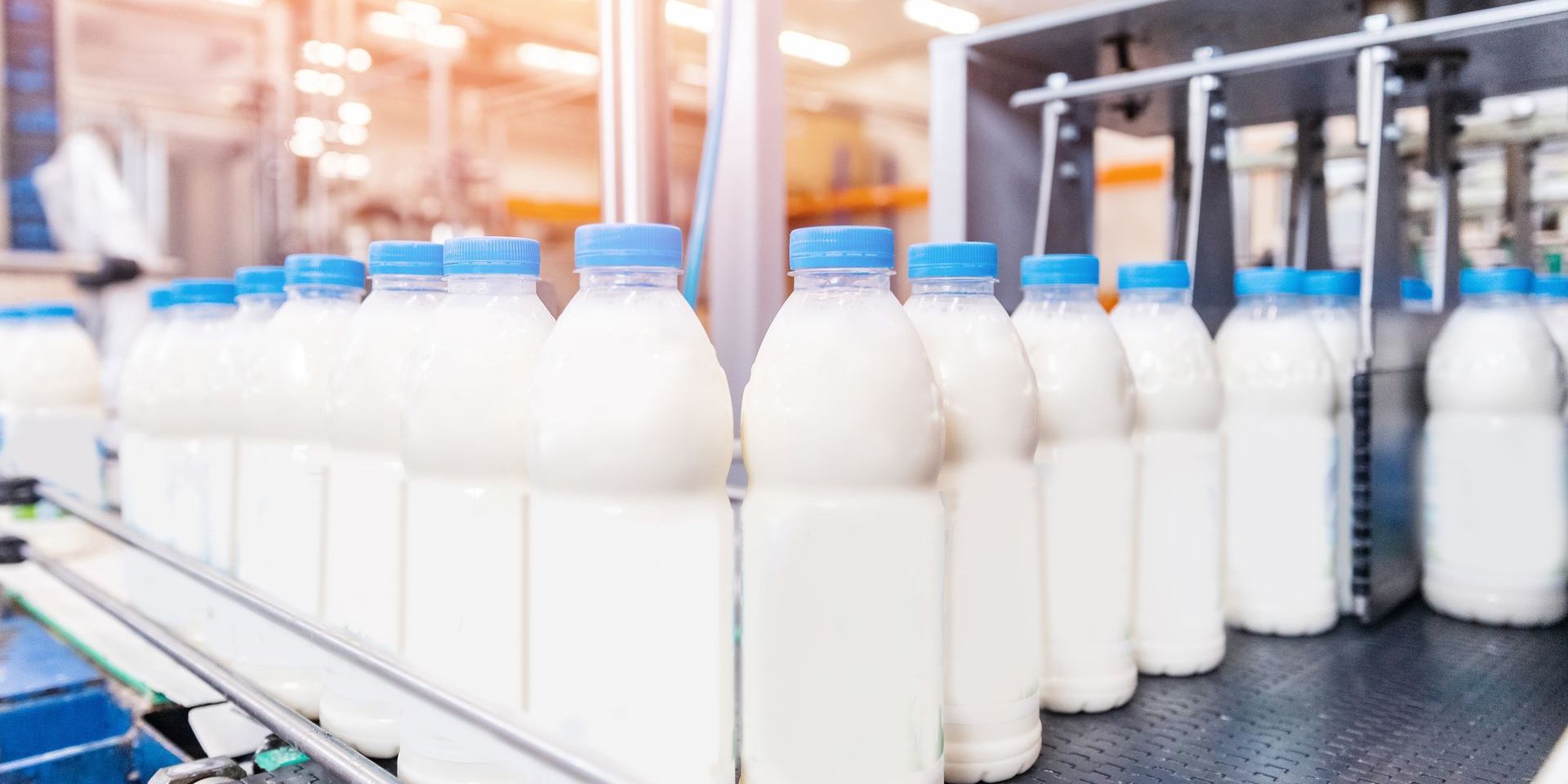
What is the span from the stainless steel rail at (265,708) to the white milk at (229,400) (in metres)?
0.08

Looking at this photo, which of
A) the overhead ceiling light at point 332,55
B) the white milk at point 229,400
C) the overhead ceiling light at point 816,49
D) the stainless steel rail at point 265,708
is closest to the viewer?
the stainless steel rail at point 265,708

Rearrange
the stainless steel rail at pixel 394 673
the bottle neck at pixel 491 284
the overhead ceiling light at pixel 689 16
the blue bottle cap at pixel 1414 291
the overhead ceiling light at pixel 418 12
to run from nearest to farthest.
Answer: the stainless steel rail at pixel 394 673 → the bottle neck at pixel 491 284 → the blue bottle cap at pixel 1414 291 → the overhead ceiling light at pixel 418 12 → the overhead ceiling light at pixel 689 16

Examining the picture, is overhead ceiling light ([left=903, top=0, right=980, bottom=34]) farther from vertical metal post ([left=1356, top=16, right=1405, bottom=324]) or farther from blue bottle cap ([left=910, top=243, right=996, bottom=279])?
blue bottle cap ([left=910, top=243, right=996, bottom=279])

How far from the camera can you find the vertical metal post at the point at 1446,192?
142cm

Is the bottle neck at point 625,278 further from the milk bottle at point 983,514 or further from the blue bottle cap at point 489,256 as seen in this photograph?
the milk bottle at point 983,514

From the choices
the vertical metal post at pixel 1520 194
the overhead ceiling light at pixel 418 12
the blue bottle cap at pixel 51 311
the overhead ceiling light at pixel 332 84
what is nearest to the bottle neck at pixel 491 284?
the blue bottle cap at pixel 51 311

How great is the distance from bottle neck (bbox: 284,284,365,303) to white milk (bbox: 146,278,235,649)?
0.48 ft

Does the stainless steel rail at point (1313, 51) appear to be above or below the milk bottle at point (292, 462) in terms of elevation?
above

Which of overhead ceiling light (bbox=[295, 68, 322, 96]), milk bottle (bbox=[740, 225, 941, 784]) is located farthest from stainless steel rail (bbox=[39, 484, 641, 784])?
overhead ceiling light (bbox=[295, 68, 322, 96])

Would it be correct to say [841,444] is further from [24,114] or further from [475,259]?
[24,114]

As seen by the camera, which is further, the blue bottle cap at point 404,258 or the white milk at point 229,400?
the white milk at point 229,400

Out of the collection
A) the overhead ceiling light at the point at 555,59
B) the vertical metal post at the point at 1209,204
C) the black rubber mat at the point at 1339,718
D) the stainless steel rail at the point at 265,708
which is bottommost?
the black rubber mat at the point at 1339,718

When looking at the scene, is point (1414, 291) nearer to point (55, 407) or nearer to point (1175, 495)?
point (1175, 495)

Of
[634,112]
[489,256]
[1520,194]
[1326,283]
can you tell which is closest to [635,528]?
[489,256]
